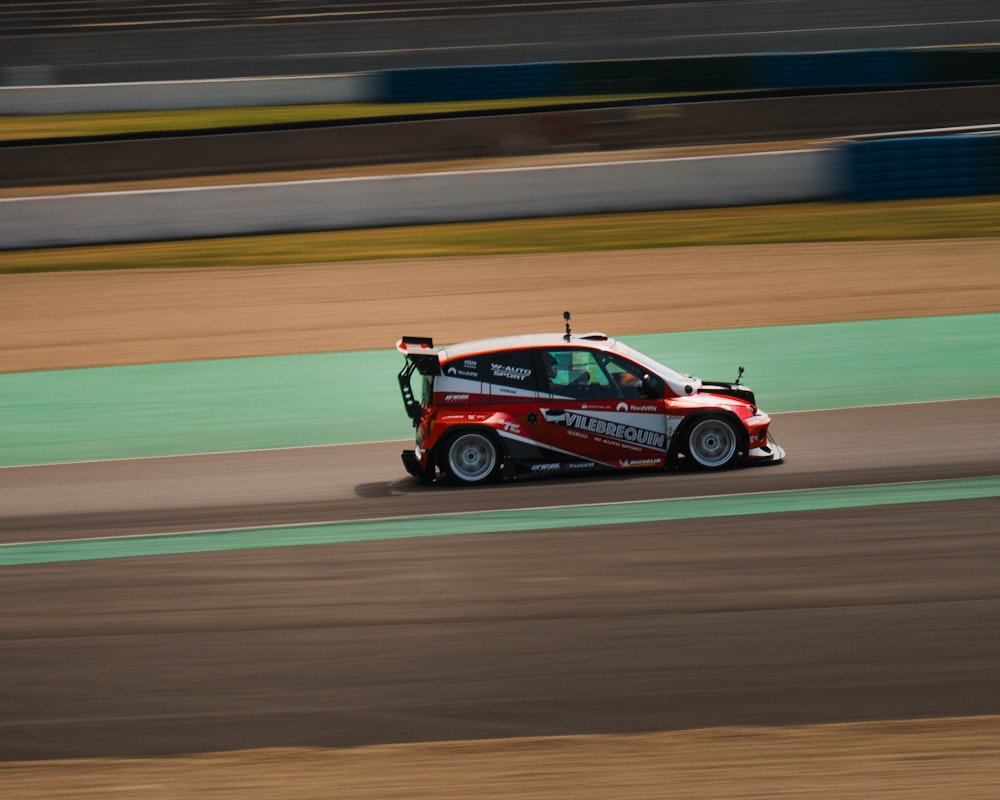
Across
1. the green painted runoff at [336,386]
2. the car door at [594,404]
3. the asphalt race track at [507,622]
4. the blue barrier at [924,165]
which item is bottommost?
the asphalt race track at [507,622]

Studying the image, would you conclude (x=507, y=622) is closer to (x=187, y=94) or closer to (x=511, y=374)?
(x=511, y=374)

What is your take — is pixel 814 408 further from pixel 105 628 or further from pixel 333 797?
pixel 333 797

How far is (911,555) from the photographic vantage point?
769 centimetres

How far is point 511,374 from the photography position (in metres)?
9.61

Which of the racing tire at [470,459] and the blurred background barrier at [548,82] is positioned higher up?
the blurred background barrier at [548,82]

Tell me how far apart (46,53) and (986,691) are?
1635 inches

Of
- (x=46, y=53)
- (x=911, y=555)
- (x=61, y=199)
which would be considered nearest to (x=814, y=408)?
(x=911, y=555)

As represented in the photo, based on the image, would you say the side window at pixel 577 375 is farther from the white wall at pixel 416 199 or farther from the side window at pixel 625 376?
the white wall at pixel 416 199

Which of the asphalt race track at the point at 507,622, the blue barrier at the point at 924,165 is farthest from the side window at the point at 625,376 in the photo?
the blue barrier at the point at 924,165

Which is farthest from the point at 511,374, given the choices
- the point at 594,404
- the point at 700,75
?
the point at 700,75

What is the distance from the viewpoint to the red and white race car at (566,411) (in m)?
9.60

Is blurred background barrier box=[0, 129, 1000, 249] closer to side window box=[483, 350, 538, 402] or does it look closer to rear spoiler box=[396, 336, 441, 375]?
rear spoiler box=[396, 336, 441, 375]

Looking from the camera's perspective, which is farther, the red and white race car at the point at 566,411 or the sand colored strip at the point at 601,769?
the red and white race car at the point at 566,411

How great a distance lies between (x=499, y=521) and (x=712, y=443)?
6.42 feet
